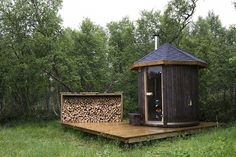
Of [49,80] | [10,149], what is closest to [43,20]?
[49,80]

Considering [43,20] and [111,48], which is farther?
[111,48]

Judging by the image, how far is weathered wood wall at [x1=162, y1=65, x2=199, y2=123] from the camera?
1163 centimetres

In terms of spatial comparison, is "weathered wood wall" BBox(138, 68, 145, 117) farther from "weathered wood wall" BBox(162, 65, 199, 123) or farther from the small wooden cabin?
"weathered wood wall" BBox(162, 65, 199, 123)

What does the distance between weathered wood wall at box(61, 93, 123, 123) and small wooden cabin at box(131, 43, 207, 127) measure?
2.28 m

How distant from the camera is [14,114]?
19094mm

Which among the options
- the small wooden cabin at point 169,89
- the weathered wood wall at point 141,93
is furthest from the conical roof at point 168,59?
the weathered wood wall at point 141,93

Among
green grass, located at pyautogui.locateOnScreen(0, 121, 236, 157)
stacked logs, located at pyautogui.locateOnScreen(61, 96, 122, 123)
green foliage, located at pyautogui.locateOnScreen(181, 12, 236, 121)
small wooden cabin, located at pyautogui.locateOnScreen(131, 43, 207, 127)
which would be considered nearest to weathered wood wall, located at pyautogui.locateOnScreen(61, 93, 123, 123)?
stacked logs, located at pyautogui.locateOnScreen(61, 96, 122, 123)

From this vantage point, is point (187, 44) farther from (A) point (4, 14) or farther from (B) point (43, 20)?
(A) point (4, 14)

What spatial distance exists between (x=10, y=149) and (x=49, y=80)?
906 cm

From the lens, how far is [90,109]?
1445 centimetres

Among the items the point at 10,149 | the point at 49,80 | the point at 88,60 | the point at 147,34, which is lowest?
the point at 10,149

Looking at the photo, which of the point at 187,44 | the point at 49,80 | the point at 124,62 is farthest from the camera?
the point at 124,62

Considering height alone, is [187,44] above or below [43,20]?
below

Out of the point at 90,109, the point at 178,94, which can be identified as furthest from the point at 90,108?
the point at 178,94
